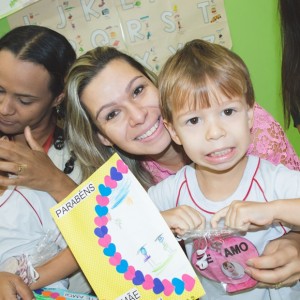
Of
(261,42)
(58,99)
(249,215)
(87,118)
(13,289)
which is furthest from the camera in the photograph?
(261,42)

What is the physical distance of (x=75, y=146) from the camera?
1.39 m

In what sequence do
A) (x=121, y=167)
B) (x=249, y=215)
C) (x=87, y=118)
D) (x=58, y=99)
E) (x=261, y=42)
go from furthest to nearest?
(x=261, y=42)
(x=58, y=99)
(x=87, y=118)
(x=121, y=167)
(x=249, y=215)

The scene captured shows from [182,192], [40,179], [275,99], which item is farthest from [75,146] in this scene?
[275,99]

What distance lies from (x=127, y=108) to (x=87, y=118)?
0.60 feet

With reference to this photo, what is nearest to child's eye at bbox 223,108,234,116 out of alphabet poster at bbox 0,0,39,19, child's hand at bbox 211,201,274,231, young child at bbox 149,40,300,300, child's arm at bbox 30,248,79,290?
young child at bbox 149,40,300,300

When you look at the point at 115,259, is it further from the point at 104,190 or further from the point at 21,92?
the point at 21,92

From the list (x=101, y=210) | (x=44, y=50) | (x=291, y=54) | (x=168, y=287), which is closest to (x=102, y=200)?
(x=101, y=210)

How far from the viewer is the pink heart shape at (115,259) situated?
3.25ft

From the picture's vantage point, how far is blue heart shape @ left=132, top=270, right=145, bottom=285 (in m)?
0.98

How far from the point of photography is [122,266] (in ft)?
3.25

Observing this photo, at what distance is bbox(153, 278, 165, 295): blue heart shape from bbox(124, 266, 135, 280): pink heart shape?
0.05 metres

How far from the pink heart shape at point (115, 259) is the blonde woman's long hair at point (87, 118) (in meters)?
0.43

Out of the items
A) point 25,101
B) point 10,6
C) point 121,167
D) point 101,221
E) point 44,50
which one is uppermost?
point 10,6

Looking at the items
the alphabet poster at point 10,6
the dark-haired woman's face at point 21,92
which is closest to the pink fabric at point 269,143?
the dark-haired woman's face at point 21,92
